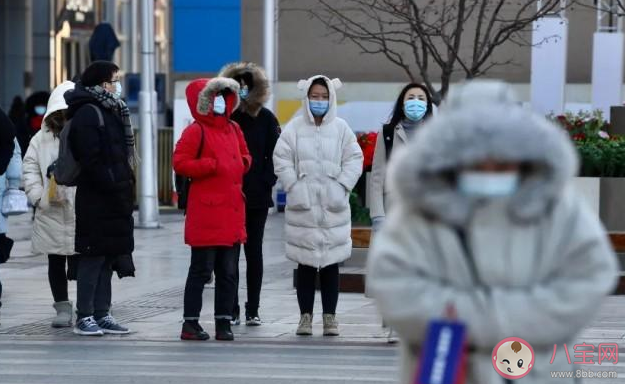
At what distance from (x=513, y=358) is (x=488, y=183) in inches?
23.0

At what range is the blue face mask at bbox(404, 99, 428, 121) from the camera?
1027 centimetres

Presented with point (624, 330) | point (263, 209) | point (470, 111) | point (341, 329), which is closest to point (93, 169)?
point (263, 209)

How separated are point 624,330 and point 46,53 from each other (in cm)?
3710

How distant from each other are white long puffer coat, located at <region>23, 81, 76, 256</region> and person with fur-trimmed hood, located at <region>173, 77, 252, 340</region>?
50.9 inches

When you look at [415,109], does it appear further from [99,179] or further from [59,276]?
[59,276]

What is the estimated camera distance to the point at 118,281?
14391 millimetres

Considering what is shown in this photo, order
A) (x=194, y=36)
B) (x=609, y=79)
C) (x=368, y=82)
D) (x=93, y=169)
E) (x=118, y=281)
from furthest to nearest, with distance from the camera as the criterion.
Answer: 1. (x=368, y=82)
2. (x=194, y=36)
3. (x=609, y=79)
4. (x=118, y=281)
5. (x=93, y=169)

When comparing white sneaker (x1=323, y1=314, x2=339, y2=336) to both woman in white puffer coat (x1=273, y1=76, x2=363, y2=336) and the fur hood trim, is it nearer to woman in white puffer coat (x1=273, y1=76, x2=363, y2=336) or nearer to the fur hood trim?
woman in white puffer coat (x1=273, y1=76, x2=363, y2=336)

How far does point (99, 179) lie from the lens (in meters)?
10.3

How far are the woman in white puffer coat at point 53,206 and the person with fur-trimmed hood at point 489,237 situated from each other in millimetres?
7386

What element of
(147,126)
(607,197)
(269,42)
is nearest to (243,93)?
(607,197)

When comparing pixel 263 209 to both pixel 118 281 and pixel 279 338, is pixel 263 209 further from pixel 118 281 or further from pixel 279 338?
pixel 118 281

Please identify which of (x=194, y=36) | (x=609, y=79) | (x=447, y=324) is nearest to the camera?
(x=447, y=324)

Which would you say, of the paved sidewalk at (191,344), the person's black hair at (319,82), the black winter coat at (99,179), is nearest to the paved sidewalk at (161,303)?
the paved sidewalk at (191,344)
